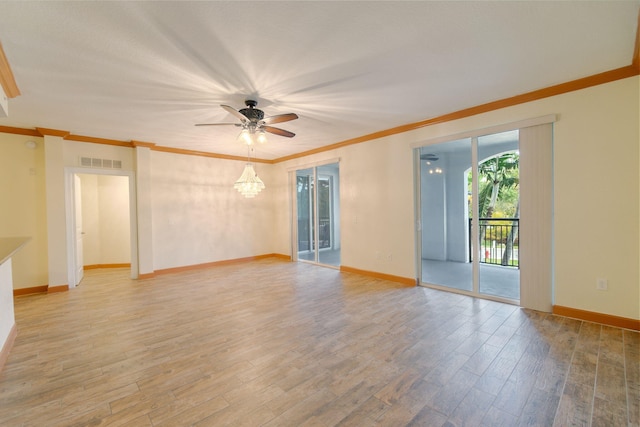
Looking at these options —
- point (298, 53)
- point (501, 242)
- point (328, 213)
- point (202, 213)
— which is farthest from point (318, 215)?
point (298, 53)

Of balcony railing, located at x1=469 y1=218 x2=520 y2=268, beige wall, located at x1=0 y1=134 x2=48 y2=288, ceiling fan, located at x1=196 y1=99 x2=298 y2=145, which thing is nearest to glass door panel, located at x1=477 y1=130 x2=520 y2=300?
balcony railing, located at x1=469 y1=218 x2=520 y2=268

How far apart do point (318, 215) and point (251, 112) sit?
11.6ft

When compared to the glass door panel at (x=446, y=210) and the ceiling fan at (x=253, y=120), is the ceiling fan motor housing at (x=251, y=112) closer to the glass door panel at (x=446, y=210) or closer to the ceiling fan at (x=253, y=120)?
the ceiling fan at (x=253, y=120)

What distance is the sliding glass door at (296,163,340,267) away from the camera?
21.2 feet

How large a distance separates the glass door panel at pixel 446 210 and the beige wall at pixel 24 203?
22.4 feet

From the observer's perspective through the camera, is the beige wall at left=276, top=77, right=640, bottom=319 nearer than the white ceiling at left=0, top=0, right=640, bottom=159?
No

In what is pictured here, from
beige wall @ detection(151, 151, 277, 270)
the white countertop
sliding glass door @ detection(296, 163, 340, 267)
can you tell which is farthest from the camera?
sliding glass door @ detection(296, 163, 340, 267)

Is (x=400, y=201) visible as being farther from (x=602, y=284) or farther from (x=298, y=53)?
(x=298, y=53)

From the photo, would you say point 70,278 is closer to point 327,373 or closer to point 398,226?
point 327,373

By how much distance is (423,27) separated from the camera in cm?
205

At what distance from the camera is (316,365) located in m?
2.25

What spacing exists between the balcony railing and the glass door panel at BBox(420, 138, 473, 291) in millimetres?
515

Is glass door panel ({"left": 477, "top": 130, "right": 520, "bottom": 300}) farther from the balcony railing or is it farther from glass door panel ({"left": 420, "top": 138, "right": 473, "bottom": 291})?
glass door panel ({"left": 420, "top": 138, "right": 473, "bottom": 291})

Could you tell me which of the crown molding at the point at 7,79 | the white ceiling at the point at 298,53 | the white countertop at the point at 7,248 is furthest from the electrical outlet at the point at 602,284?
the crown molding at the point at 7,79
